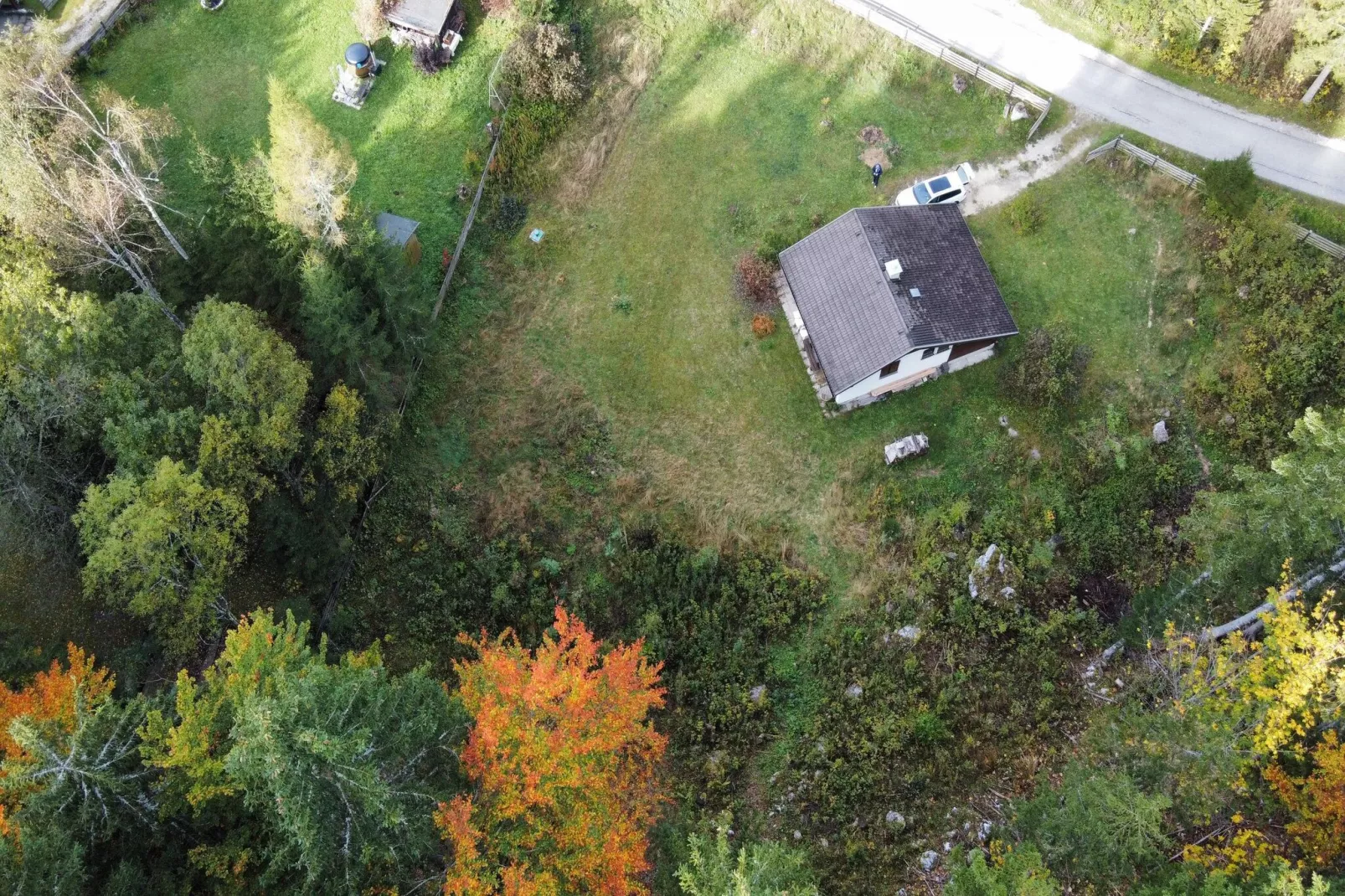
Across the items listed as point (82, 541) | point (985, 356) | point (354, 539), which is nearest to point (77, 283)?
point (82, 541)

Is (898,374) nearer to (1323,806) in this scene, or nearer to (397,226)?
(1323,806)

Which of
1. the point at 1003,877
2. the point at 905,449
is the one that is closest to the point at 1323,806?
the point at 1003,877

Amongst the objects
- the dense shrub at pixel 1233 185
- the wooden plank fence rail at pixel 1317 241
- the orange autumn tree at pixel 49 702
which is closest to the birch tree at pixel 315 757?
the orange autumn tree at pixel 49 702

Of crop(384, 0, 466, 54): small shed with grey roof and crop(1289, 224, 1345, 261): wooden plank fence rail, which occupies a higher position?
crop(384, 0, 466, 54): small shed with grey roof

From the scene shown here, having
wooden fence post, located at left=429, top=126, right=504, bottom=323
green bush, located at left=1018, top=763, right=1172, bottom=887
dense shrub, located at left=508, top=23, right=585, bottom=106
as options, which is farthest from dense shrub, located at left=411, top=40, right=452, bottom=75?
green bush, located at left=1018, top=763, right=1172, bottom=887

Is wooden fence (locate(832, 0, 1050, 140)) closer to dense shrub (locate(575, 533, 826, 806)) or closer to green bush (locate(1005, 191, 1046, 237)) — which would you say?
green bush (locate(1005, 191, 1046, 237))

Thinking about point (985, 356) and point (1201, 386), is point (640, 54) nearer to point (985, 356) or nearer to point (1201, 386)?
point (985, 356)
